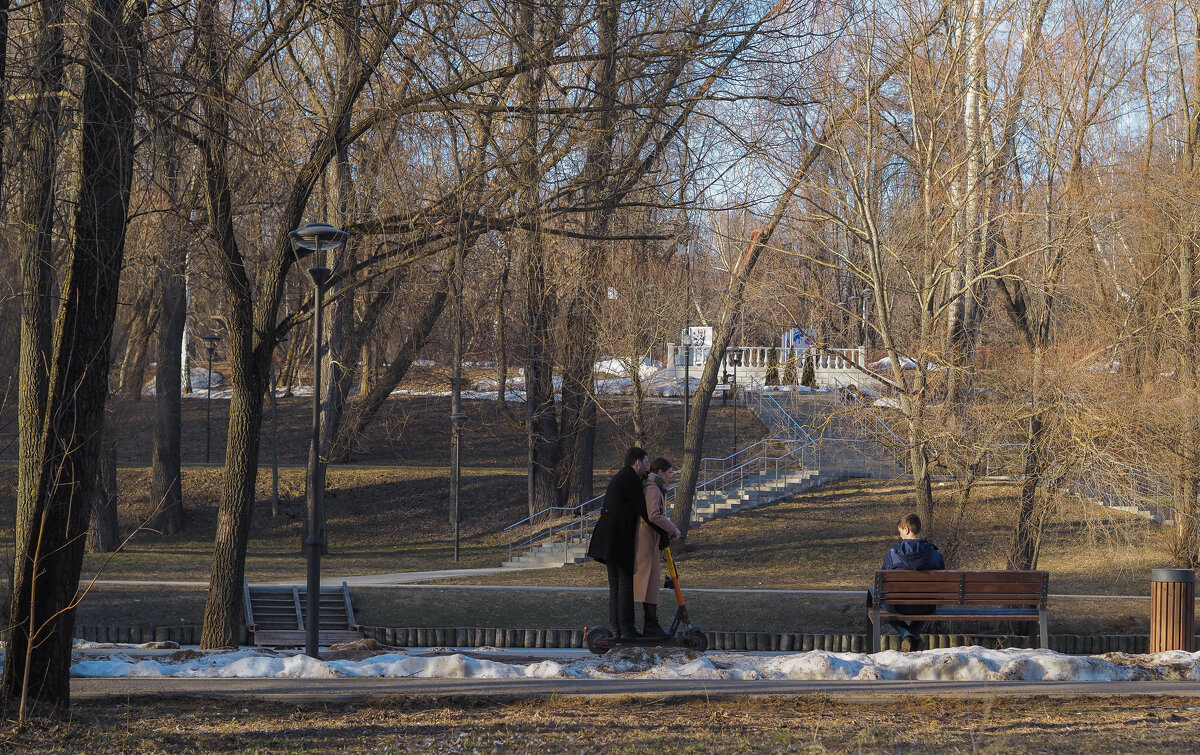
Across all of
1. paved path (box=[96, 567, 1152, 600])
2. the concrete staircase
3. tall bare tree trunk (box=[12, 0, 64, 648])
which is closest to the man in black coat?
tall bare tree trunk (box=[12, 0, 64, 648])

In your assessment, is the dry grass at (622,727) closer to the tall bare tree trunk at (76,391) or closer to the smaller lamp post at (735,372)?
the tall bare tree trunk at (76,391)

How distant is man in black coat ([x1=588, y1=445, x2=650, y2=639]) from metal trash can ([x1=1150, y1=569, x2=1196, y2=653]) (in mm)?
5052

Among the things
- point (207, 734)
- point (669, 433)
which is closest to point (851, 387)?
point (207, 734)

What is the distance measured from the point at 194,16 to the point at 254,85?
290cm

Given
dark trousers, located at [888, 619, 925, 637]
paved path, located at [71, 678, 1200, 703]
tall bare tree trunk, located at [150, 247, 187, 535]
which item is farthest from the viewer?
tall bare tree trunk, located at [150, 247, 187, 535]

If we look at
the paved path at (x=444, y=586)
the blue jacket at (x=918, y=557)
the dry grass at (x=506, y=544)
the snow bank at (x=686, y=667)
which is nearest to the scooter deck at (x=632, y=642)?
the snow bank at (x=686, y=667)

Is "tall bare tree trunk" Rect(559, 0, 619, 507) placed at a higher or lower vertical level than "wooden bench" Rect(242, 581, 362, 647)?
higher

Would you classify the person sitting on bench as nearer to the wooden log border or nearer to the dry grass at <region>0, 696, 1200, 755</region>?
the wooden log border

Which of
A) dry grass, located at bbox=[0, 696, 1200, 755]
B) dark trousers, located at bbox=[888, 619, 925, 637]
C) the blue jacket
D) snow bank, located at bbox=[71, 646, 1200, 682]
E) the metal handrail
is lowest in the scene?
dark trousers, located at bbox=[888, 619, 925, 637]

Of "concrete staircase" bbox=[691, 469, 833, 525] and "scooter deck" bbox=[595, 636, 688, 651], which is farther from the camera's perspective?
"concrete staircase" bbox=[691, 469, 833, 525]

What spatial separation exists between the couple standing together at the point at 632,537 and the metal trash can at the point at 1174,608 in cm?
484

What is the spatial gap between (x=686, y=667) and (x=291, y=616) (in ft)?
29.3

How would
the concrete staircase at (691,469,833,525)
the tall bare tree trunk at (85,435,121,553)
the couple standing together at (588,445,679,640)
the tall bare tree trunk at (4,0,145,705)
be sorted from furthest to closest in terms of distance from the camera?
the concrete staircase at (691,469,833,525)
the tall bare tree trunk at (85,435,121,553)
the couple standing together at (588,445,679,640)
the tall bare tree trunk at (4,0,145,705)

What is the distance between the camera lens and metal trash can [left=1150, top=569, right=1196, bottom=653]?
10.6m
